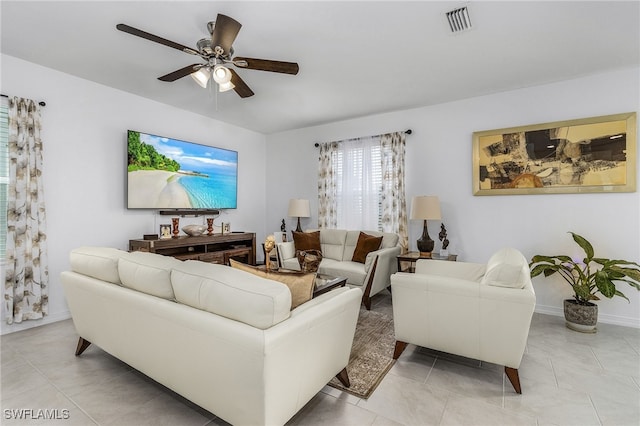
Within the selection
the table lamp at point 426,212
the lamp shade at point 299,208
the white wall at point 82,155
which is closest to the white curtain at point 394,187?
the table lamp at point 426,212

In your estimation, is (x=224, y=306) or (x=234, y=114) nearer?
(x=224, y=306)

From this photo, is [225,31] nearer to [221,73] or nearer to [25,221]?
[221,73]

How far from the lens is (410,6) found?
6.93 ft

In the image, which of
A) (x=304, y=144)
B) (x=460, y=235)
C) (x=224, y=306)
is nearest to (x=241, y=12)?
(x=224, y=306)

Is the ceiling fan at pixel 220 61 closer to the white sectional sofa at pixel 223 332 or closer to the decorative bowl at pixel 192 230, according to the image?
A: the white sectional sofa at pixel 223 332

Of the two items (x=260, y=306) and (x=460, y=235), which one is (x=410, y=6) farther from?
(x=460, y=235)

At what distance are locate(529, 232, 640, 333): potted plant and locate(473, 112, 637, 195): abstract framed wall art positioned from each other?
2.17 feet

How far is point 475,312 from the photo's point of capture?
1.92 m

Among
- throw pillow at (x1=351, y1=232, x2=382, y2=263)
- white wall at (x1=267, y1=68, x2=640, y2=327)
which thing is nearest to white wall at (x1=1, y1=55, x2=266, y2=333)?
throw pillow at (x1=351, y1=232, x2=382, y2=263)

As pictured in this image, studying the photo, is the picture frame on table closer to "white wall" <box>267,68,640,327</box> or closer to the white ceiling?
the white ceiling

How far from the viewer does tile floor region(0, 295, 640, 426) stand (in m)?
1.67

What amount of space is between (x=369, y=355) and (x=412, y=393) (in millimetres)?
523

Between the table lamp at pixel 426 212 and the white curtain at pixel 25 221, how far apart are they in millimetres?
4025

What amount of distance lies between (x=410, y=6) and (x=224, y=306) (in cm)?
228
